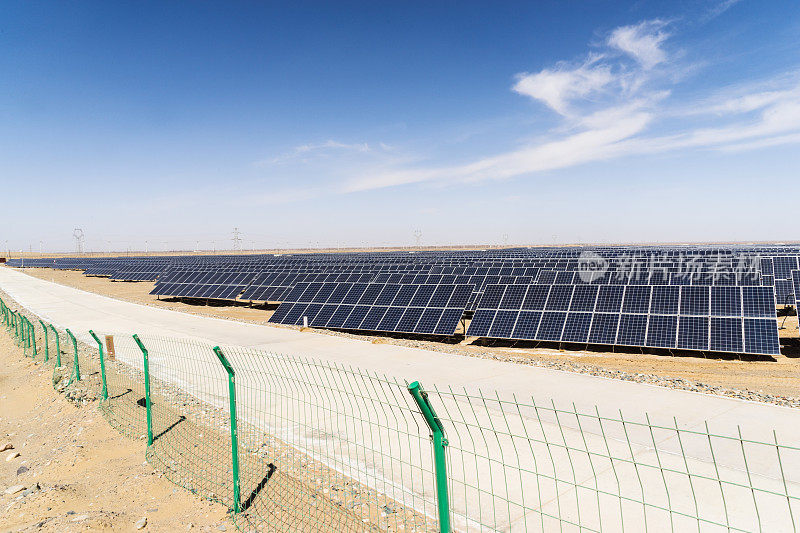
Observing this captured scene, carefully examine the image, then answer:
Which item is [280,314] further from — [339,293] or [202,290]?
[202,290]

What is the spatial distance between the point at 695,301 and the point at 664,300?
0.84 meters

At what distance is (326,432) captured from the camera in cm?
744

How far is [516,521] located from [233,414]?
3349mm

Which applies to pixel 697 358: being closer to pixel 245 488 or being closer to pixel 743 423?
pixel 743 423

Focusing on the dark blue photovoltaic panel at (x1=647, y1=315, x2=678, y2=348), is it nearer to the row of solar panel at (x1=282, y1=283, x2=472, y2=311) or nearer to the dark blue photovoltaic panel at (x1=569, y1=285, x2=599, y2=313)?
the dark blue photovoltaic panel at (x1=569, y1=285, x2=599, y2=313)

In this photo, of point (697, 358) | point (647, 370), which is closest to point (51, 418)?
point (647, 370)

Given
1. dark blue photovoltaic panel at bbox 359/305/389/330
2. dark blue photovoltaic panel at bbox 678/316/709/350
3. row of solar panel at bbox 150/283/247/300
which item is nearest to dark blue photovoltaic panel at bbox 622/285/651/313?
dark blue photovoltaic panel at bbox 678/316/709/350

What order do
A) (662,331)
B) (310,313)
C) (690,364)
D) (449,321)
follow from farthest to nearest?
(310,313) < (449,321) < (662,331) < (690,364)

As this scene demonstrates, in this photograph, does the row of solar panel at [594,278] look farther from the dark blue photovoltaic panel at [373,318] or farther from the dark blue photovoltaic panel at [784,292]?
the dark blue photovoltaic panel at [373,318]

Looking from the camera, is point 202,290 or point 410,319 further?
point 202,290

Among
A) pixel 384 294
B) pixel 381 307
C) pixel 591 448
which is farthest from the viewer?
pixel 384 294

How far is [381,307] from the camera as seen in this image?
18.8 meters

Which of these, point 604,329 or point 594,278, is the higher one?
point 594,278

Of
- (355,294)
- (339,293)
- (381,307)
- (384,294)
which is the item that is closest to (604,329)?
(381,307)
